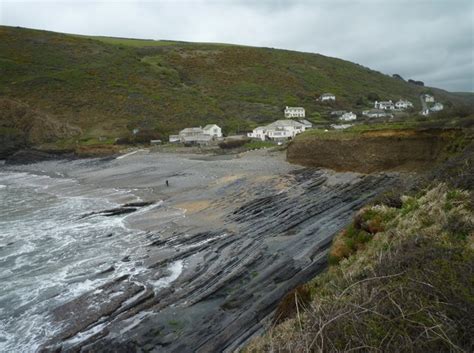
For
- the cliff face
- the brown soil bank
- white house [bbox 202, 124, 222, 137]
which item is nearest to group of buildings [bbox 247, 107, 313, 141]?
white house [bbox 202, 124, 222, 137]

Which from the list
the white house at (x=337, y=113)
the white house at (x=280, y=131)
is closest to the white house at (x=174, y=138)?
the white house at (x=280, y=131)

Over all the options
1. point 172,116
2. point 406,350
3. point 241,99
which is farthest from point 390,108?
point 406,350

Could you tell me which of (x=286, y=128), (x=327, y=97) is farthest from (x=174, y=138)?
(x=327, y=97)

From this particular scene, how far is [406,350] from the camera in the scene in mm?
4105

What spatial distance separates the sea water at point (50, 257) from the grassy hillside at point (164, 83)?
187 ft

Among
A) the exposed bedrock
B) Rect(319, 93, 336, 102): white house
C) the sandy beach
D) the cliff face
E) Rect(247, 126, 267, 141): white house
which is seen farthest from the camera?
Rect(319, 93, 336, 102): white house

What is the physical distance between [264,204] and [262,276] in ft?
37.2

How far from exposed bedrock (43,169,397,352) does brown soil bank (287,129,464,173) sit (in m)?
11.2

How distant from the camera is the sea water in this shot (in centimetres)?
1191

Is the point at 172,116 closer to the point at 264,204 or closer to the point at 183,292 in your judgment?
the point at 264,204

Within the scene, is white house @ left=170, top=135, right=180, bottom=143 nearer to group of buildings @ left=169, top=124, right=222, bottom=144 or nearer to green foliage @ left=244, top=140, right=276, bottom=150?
group of buildings @ left=169, top=124, right=222, bottom=144

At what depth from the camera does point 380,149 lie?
3378 cm

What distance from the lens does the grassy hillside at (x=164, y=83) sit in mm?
95000

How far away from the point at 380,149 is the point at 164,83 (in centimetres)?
9295
